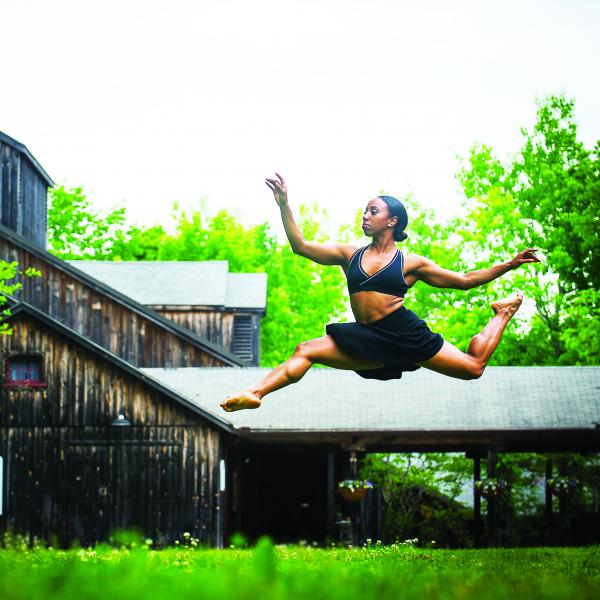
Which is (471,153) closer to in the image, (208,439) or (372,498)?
(372,498)

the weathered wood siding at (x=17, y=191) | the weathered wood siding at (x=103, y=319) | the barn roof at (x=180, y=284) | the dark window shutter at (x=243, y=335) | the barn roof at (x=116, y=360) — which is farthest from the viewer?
the dark window shutter at (x=243, y=335)

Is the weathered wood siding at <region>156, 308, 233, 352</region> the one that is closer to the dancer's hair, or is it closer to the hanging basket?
the hanging basket

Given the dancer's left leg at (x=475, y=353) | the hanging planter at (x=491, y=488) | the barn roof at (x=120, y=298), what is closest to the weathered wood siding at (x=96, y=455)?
the hanging planter at (x=491, y=488)

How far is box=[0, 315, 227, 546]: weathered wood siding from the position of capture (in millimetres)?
24250

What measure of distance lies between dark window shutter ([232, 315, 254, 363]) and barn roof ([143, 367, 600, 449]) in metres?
7.96

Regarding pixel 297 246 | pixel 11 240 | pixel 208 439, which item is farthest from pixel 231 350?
pixel 297 246

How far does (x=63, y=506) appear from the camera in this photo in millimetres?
24312

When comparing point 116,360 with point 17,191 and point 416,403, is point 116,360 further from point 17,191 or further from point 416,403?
point 17,191

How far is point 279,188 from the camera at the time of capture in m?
8.39

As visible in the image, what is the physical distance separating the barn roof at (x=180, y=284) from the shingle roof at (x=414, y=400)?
6.67 metres

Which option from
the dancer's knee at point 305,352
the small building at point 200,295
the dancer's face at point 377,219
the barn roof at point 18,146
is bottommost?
the dancer's knee at point 305,352

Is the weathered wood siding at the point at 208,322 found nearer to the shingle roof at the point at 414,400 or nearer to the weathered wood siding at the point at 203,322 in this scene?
the weathered wood siding at the point at 203,322

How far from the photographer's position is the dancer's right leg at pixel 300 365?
8.11 metres

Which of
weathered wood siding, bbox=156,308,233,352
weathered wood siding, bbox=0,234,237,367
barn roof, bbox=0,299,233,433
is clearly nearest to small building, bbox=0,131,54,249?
weathered wood siding, bbox=0,234,237,367
